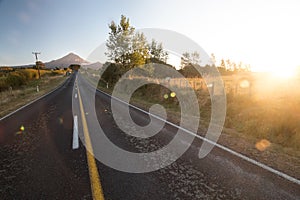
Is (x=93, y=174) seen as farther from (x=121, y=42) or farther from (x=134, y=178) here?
(x=121, y=42)

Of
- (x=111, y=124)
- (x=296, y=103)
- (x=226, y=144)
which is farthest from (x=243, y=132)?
(x=111, y=124)

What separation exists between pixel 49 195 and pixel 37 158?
5.66 ft

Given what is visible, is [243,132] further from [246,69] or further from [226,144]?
[246,69]

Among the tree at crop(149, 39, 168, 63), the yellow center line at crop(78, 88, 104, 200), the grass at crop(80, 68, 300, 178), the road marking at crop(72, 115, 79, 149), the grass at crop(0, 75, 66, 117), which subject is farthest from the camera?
the tree at crop(149, 39, 168, 63)

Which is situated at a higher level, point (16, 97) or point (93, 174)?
point (93, 174)

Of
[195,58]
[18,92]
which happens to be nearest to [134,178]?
[18,92]

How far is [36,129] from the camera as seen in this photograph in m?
6.37

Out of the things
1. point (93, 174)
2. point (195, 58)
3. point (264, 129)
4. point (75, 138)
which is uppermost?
point (195, 58)

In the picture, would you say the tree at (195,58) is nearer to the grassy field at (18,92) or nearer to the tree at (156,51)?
the tree at (156,51)

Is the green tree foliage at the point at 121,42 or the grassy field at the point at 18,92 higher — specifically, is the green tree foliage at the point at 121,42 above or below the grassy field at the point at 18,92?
above

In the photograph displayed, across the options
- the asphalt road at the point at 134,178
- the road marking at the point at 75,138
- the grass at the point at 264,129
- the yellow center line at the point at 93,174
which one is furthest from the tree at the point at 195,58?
the yellow center line at the point at 93,174

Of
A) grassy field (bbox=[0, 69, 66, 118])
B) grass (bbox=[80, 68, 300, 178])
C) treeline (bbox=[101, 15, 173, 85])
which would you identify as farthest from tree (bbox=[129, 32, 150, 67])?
grass (bbox=[80, 68, 300, 178])

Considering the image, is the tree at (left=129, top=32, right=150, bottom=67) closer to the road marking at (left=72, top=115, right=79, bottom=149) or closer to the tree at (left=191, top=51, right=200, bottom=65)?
the road marking at (left=72, top=115, right=79, bottom=149)

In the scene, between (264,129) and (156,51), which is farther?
(156,51)
